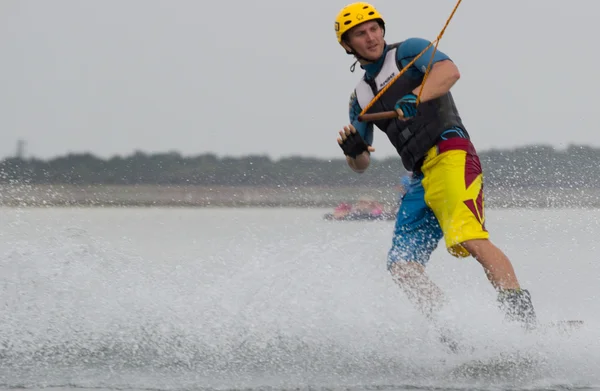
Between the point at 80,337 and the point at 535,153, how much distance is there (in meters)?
13.0

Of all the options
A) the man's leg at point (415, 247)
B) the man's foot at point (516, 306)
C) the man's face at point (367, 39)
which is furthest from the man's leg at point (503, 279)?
the man's face at point (367, 39)

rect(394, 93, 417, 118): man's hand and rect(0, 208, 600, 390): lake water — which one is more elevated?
rect(394, 93, 417, 118): man's hand

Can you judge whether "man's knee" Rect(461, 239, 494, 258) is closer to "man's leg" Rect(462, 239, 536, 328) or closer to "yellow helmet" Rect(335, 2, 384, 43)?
"man's leg" Rect(462, 239, 536, 328)

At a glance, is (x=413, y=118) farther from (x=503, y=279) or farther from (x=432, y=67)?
(x=503, y=279)

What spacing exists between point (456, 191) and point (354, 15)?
101 cm

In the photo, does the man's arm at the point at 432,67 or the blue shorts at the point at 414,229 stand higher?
the man's arm at the point at 432,67

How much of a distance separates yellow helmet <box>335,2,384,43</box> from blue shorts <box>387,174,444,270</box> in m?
0.84

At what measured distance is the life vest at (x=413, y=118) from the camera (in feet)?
17.7

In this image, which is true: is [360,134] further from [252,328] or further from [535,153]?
[535,153]

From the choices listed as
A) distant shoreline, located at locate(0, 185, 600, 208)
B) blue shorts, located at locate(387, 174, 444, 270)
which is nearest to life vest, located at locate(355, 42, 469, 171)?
blue shorts, located at locate(387, 174, 444, 270)

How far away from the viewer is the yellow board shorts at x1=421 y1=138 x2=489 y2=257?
5176 mm

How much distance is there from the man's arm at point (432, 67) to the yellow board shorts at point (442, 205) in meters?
0.33

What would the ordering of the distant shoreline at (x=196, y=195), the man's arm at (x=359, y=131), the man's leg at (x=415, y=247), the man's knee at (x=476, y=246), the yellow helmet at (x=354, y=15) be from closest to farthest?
the man's knee at (x=476, y=246), the yellow helmet at (x=354, y=15), the man's leg at (x=415, y=247), the man's arm at (x=359, y=131), the distant shoreline at (x=196, y=195)

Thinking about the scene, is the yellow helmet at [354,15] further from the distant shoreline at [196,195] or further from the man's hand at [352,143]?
the distant shoreline at [196,195]
